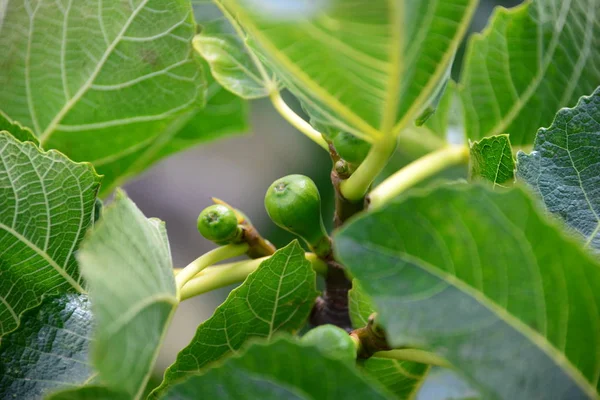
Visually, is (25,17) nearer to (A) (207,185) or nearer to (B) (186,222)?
(B) (186,222)

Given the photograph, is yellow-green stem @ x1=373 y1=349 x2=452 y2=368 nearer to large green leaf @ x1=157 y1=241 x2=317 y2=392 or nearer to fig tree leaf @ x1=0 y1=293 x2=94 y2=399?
large green leaf @ x1=157 y1=241 x2=317 y2=392

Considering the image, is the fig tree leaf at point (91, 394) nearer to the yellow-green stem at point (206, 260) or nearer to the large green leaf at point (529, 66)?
the yellow-green stem at point (206, 260)

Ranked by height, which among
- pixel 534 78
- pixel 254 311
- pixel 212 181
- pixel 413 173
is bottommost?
pixel 212 181

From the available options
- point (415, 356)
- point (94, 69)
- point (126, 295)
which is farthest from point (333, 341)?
point (94, 69)

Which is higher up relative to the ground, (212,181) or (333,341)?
(333,341)

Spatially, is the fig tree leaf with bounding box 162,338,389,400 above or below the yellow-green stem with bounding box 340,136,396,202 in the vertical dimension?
below

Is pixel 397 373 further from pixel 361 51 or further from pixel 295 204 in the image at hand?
pixel 361 51

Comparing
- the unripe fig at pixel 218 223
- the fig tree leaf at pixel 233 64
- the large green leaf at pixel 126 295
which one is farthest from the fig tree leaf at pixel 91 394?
the fig tree leaf at pixel 233 64

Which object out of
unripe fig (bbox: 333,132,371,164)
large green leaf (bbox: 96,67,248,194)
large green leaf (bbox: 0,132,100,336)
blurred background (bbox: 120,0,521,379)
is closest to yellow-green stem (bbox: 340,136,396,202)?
unripe fig (bbox: 333,132,371,164)
